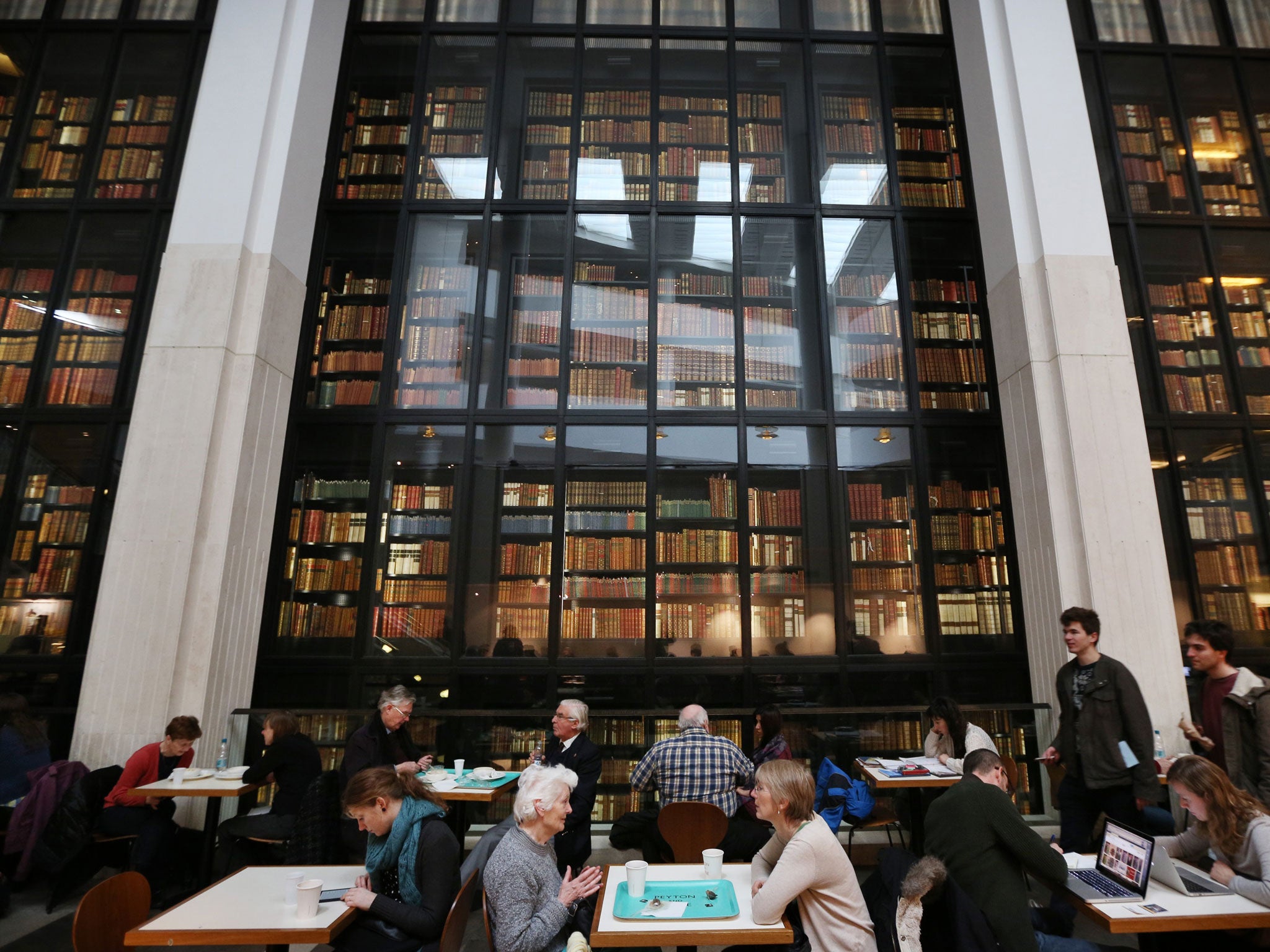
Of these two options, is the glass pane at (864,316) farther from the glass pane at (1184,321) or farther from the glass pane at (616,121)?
the glass pane at (1184,321)

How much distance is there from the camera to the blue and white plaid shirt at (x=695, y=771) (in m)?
3.94

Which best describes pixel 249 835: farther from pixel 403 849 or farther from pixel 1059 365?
pixel 1059 365

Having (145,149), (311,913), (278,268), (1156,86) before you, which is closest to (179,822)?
(311,913)

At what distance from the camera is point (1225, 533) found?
604cm

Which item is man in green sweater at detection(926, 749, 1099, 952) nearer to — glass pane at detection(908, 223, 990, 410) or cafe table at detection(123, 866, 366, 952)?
cafe table at detection(123, 866, 366, 952)

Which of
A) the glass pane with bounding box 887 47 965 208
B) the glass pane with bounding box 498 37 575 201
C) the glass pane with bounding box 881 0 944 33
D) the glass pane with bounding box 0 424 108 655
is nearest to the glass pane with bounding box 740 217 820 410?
the glass pane with bounding box 887 47 965 208

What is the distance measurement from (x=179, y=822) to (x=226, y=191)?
194 inches

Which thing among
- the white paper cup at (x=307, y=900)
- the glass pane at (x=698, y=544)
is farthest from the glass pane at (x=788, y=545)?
the white paper cup at (x=307, y=900)

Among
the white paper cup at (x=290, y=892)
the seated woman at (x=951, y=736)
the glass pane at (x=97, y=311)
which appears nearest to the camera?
the white paper cup at (x=290, y=892)

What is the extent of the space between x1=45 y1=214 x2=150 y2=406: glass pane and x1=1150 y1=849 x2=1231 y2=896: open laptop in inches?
301

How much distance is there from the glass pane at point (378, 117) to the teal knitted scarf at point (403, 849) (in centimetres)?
604

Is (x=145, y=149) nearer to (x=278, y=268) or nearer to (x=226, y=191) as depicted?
(x=226, y=191)

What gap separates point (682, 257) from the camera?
6.89 meters

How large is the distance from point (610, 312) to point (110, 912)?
5.51 metres
